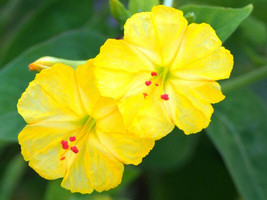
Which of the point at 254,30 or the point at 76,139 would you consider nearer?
the point at 76,139

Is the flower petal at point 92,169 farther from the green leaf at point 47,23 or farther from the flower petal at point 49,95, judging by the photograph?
the green leaf at point 47,23

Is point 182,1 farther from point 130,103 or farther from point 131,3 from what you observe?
point 130,103

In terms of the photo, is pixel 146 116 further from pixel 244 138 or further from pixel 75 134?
pixel 244 138

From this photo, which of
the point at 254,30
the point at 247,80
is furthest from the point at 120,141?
the point at 254,30

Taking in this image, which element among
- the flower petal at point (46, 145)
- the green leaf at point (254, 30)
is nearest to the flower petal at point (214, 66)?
the flower petal at point (46, 145)

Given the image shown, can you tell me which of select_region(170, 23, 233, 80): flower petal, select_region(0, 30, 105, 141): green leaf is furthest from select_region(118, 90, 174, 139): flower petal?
select_region(0, 30, 105, 141): green leaf

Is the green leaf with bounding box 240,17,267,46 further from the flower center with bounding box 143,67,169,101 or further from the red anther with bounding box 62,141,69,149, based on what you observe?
the red anther with bounding box 62,141,69,149

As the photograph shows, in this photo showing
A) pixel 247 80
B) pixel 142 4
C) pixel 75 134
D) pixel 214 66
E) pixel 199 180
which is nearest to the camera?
pixel 214 66
